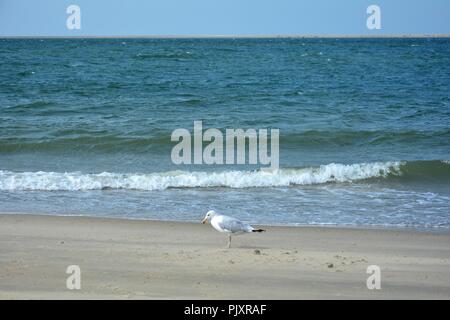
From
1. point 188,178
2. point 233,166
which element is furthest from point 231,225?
point 233,166

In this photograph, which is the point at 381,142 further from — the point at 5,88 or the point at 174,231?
the point at 5,88

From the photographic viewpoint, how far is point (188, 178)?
12.8 metres

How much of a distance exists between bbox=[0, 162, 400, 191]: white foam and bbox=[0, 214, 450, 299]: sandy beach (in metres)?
2.75

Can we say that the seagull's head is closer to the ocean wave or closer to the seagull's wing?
the seagull's wing

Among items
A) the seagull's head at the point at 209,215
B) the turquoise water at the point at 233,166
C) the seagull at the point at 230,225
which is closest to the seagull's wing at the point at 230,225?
the seagull at the point at 230,225

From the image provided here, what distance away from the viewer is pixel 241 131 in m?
18.6

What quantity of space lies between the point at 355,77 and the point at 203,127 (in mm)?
16249

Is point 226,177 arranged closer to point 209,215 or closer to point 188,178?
point 188,178

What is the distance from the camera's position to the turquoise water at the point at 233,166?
10859 mm

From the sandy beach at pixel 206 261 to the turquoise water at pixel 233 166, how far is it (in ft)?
3.27

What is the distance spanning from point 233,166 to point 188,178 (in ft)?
5.96

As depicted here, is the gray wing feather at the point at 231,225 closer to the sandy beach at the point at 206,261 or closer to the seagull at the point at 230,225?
the seagull at the point at 230,225

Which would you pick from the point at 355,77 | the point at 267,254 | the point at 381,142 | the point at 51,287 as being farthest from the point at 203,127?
the point at 355,77
